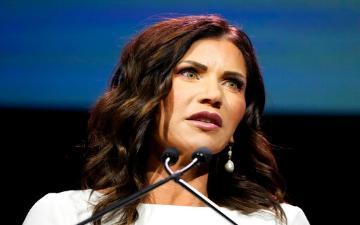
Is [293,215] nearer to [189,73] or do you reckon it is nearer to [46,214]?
[189,73]

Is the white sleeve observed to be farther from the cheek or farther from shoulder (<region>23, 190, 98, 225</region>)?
the cheek

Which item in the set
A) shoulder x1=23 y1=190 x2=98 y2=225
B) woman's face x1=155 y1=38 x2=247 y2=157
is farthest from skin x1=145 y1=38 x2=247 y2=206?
shoulder x1=23 y1=190 x2=98 y2=225

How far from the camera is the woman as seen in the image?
6.59 feet

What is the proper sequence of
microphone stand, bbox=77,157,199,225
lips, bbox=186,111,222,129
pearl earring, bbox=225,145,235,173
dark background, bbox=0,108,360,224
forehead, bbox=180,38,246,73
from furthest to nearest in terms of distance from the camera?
dark background, bbox=0,108,360,224
pearl earring, bbox=225,145,235,173
forehead, bbox=180,38,246,73
lips, bbox=186,111,222,129
microphone stand, bbox=77,157,199,225

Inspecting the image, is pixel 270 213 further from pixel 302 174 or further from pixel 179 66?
pixel 179 66

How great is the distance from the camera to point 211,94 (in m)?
1.98

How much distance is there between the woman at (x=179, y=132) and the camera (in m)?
2.01

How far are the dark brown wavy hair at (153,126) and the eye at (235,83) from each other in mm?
96

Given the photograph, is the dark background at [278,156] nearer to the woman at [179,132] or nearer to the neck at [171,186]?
the woman at [179,132]

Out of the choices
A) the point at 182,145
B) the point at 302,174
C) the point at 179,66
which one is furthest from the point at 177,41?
the point at 302,174

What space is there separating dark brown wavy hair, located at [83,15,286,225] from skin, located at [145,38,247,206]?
0.03 m

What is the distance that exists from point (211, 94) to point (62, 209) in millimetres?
548

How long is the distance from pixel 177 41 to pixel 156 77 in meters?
0.13

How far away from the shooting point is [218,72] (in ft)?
6.76
